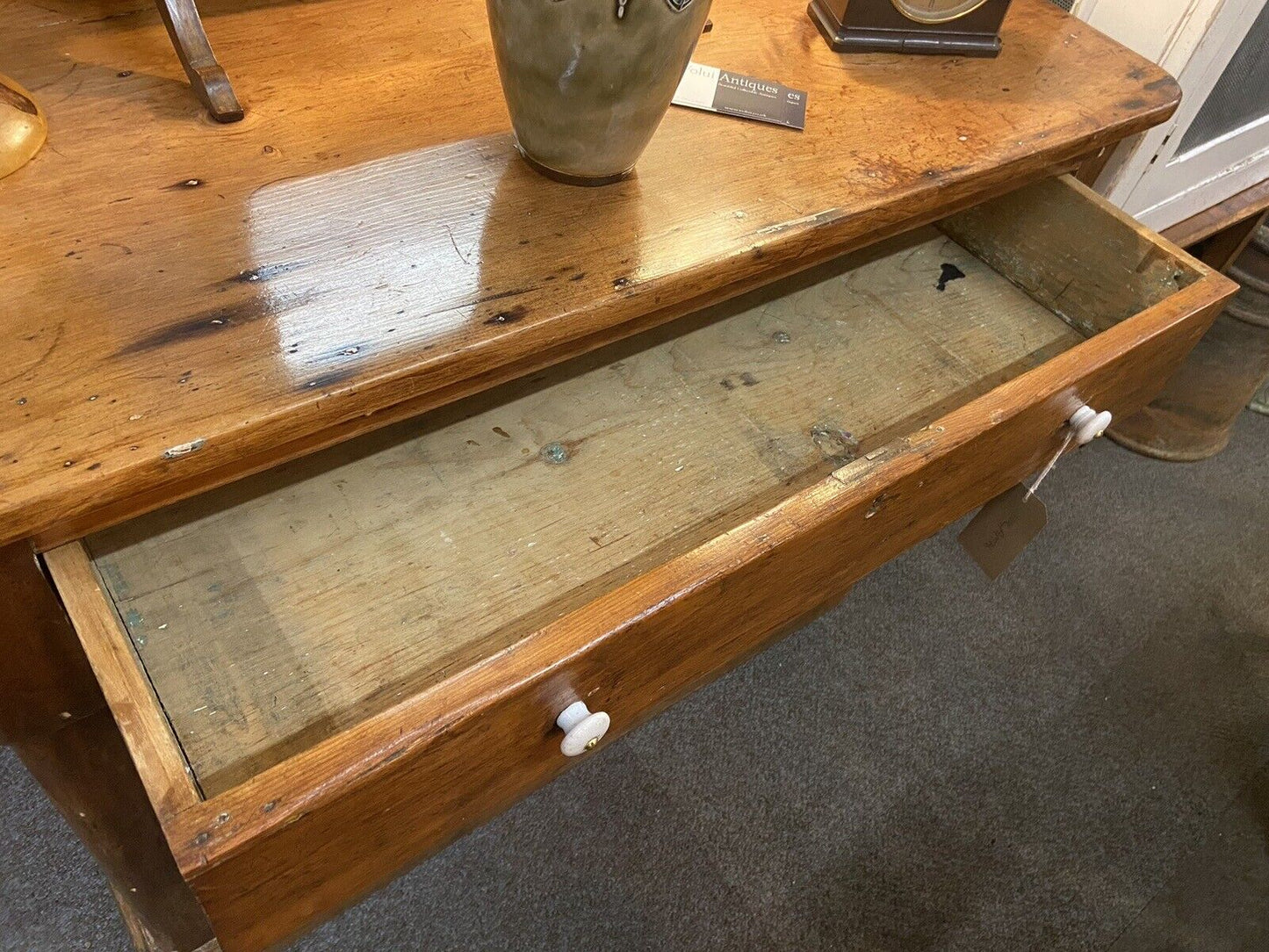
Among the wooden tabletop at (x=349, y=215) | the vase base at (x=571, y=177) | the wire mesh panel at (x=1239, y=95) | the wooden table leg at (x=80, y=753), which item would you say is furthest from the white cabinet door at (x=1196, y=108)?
the wooden table leg at (x=80, y=753)

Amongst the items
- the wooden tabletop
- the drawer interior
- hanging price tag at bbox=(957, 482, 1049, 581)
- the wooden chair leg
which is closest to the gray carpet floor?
hanging price tag at bbox=(957, 482, 1049, 581)

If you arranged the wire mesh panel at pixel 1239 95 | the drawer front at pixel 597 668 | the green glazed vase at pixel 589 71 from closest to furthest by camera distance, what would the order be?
the drawer front at pixel 597 668
the green glazed vase at pixel 589 71
the wire mesh panel at pixel 1239 95

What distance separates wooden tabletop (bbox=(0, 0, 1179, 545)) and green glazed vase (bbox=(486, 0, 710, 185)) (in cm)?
3

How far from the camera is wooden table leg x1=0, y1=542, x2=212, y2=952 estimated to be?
50 centimetres

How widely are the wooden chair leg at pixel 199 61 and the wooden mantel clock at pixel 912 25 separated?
1.60ft

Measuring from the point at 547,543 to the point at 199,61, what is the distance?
0.39 meters

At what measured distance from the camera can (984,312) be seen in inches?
33.7

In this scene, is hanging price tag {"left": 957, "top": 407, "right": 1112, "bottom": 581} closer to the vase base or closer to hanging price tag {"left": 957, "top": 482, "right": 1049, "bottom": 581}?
hanging price tag {"left": 957, "top": 482, "right": 1049, "bottom": 581}

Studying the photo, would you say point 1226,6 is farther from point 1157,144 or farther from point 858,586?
point 858,586

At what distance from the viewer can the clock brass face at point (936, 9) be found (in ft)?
2.59

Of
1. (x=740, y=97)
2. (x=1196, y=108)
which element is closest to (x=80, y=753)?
(x=740, y=97)

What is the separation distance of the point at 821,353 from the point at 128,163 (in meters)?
0.52

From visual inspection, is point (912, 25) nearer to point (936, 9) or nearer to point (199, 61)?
point (936, 9)

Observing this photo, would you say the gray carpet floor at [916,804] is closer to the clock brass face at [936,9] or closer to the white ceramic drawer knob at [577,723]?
the white ceramic drawer knob at [577,723]
